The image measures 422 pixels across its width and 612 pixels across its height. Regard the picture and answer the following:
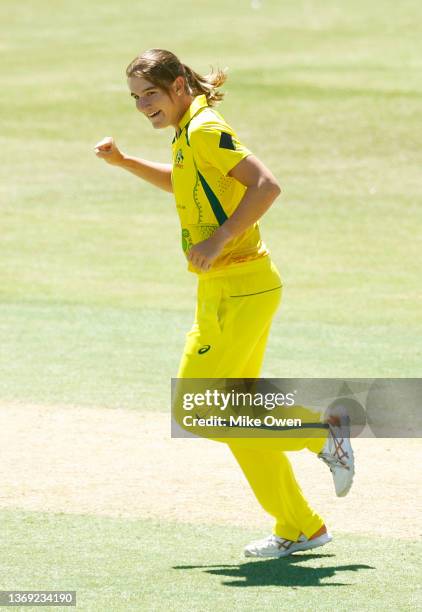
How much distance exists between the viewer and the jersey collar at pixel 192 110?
6363 millimetres

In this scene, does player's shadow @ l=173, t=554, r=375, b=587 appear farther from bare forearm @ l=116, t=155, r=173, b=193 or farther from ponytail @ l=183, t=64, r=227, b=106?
ponytail @ l=183, t=64, r=227, b=106

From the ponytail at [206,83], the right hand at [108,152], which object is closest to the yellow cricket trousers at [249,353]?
the ponytail at [206,83]

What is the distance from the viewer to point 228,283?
6.32 m

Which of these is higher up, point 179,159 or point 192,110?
point 192,110

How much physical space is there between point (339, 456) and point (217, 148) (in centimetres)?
165

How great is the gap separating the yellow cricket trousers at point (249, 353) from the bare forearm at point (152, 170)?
92 centimetres

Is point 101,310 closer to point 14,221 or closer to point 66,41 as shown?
point 14,221

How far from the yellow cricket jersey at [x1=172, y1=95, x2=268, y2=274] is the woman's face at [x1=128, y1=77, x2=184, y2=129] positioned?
0.07m

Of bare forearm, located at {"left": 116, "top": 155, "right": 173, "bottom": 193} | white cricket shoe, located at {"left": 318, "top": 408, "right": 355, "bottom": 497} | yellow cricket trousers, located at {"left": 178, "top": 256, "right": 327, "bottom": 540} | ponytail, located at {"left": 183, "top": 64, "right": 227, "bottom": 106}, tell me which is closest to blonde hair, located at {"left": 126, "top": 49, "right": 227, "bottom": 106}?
ponytail, located at {"left": 183, "top": 64, "right": 227, "bottom": 106}

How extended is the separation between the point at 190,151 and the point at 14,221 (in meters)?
12.2

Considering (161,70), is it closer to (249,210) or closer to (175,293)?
(249,210)

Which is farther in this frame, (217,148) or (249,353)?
(249,353)

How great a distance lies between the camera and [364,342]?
38.9 ft

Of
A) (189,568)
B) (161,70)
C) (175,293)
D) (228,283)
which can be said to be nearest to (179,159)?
(161,70)
